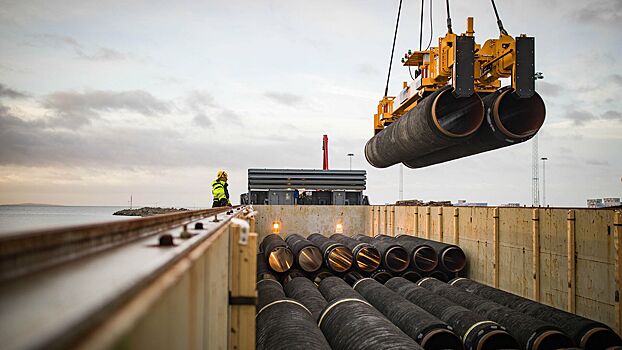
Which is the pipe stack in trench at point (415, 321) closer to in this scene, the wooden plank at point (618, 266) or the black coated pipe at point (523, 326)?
the black coated pipe at point (523, 326)

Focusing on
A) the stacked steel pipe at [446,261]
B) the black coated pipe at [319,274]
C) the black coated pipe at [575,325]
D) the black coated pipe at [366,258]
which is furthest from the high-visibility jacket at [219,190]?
the black coated pipe at [575,325]

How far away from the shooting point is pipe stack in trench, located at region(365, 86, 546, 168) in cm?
970

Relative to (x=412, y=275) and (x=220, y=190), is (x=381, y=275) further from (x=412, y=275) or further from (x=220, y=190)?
(x=220, y=190)

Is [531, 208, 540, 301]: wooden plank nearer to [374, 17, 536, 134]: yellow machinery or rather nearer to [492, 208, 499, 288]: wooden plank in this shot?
[492, 208, 499, 288]: wooden plank

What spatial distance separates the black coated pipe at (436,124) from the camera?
31.9 feet

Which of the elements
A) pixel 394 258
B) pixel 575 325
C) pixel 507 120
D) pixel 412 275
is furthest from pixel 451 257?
pixel 575 325

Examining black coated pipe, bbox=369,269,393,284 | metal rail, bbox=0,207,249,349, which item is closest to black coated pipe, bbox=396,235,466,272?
black coated pipe, bbox=369,269,393,284

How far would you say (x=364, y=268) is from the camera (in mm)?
13625

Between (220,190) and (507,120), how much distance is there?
8.69 m

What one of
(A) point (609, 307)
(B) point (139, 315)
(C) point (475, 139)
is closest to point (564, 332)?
(A) point (609, 307)

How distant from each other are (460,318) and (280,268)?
6.90 meters

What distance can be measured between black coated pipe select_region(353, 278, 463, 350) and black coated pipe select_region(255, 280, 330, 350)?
1594mm

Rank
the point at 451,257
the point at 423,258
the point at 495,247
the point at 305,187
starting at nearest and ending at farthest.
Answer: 1. the point at 495,247
2. the point at 451,257
3. the point at 423,258
4. the point at 305,187

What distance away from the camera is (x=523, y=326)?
7414 millimetres
